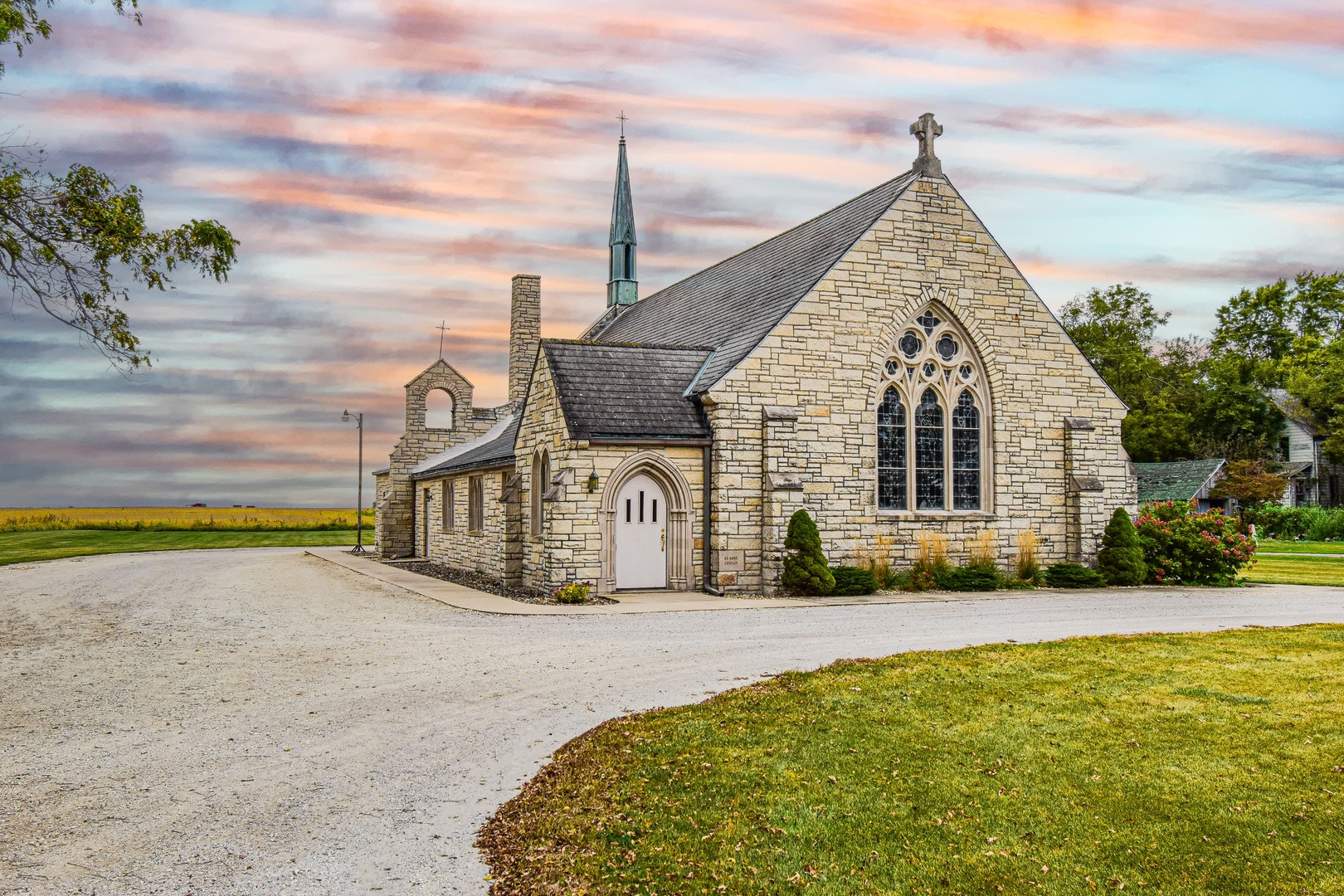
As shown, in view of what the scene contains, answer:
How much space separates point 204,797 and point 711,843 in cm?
359

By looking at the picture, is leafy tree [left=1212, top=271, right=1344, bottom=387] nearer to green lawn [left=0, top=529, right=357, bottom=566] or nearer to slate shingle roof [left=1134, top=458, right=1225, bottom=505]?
slate shingle roof [left=1134, top=458, right=1225, bottom=505]

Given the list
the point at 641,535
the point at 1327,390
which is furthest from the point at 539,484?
the point at 1327,390

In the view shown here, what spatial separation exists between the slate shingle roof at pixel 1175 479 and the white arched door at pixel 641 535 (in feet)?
123

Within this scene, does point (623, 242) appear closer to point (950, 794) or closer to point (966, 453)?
point (966, 453)

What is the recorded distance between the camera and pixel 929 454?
2200cm

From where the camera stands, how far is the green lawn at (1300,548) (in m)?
36.9

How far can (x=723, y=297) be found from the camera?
2652 centimetres

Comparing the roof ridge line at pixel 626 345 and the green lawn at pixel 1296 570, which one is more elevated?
the roof ridge line at pixel 626 345

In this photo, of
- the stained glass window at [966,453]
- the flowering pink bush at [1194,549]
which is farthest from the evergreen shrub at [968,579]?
the flowering pink bush at [1194,549]

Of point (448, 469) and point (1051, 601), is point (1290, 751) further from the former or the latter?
point (448, 469)

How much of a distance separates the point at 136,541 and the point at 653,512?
121 ft

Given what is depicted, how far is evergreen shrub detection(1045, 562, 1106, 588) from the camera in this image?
847 inches

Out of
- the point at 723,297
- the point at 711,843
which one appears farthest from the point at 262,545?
the point at 711,843

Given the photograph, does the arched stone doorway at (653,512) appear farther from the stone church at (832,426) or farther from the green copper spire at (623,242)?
the green copper spire at (623,242)
